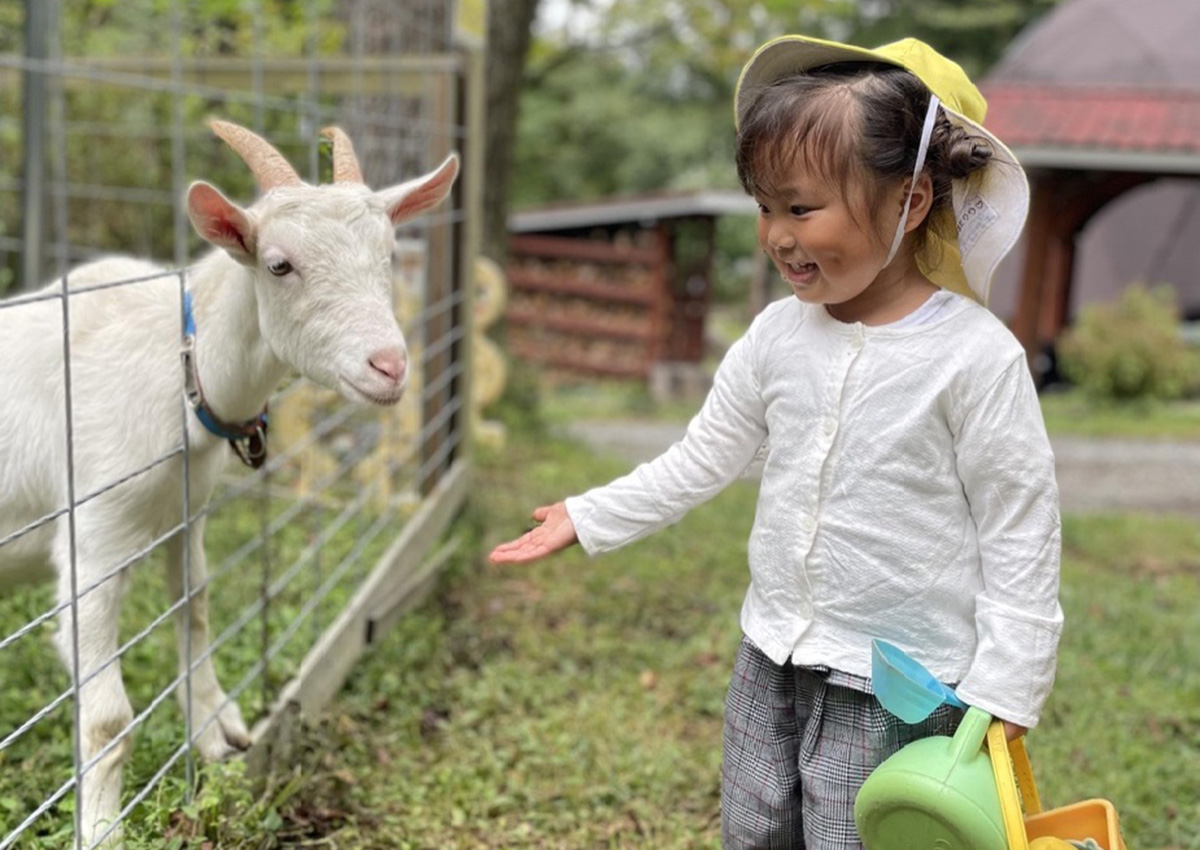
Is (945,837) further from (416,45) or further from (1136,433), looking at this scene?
(1136,433)

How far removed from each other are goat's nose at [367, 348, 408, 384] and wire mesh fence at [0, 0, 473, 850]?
0.34 metres

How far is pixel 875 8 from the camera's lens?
24203 millimetres

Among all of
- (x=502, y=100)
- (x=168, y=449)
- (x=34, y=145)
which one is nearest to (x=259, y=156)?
(x=168, y=449)

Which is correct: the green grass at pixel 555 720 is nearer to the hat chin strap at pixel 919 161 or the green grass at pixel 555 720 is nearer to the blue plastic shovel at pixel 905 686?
the blue plastic shovel at pixel 905 686

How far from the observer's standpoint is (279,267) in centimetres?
237

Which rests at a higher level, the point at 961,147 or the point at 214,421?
the point at 961,147

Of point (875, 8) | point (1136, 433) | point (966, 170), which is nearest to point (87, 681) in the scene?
point (966, 170)

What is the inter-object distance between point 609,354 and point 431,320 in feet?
37.9

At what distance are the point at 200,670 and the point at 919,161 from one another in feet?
6.93

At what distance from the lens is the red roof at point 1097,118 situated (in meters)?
11.9

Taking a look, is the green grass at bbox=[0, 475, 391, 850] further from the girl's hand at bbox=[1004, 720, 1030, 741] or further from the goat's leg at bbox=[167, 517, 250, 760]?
the girl's hand at bbox=[1004, 720, 1030, 741]

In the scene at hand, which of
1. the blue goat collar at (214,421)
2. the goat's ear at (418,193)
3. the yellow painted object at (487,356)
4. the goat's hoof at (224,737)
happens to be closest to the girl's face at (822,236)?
the goat's ear at (418,193)

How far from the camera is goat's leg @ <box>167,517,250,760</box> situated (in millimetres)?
2883

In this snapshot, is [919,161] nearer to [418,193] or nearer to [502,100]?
[418,193]
